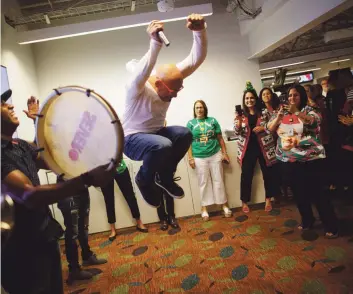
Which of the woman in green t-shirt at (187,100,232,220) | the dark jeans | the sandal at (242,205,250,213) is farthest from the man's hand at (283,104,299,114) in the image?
the dark jeans

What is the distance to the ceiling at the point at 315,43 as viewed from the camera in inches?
256

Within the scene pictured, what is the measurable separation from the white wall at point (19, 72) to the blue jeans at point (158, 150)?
258 cm

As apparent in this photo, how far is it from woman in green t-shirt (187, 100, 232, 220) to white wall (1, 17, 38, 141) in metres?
2.06

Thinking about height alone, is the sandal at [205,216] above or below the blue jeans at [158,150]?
below

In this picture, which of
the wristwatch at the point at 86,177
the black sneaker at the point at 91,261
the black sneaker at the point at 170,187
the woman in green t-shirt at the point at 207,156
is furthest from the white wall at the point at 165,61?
the wristwatch at the point at 86,177

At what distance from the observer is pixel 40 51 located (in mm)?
4762

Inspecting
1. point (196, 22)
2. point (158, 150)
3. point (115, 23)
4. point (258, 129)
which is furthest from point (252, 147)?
point (196, 22)

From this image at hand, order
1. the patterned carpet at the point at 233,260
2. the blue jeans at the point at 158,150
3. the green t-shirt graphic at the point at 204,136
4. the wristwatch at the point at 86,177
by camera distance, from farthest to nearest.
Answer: the green t-shirt graphic at the point at 204,136 → the patterned carpet at the point at 233,260 → the blue jeans at the point at 158,150 → the wristwatch at the point at 86,177

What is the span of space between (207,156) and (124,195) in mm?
1150

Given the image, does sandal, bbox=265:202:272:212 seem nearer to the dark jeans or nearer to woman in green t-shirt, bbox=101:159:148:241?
woman in green t-shirt, bbox=101:159:148:241

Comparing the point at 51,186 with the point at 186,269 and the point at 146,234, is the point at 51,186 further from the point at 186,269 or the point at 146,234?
the point at 146,234

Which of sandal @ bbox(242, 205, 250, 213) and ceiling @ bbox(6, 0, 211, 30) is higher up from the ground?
ceiling @ bbox(6, 0, 211, 30)

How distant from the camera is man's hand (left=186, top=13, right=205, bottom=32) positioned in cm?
146

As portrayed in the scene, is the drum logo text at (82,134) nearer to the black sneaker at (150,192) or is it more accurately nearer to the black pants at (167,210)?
the black sneaker at (150,192)
